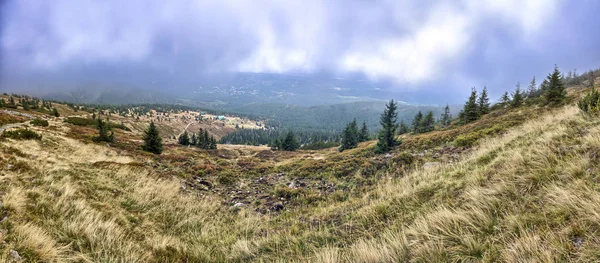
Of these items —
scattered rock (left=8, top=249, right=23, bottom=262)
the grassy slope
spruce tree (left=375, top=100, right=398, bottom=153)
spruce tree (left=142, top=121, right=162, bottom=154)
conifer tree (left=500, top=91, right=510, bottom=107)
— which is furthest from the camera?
conifer tree (left=500, top=91, right=510, bottom=107)

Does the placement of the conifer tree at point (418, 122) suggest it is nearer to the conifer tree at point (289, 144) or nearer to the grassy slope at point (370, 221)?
the conifer tree at point (289, 144)

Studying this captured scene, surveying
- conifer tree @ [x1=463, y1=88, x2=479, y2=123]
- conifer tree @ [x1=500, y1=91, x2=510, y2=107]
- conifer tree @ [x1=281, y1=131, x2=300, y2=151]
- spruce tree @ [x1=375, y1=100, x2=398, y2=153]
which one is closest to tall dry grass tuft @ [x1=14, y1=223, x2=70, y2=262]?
spruce tree @ [x1=375, y1=100, x2=398, y2=153]

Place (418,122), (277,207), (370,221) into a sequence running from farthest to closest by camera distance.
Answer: (418,122) < (277,207) < (370,221)

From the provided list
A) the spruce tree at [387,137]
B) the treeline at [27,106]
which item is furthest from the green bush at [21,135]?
the treeline at [27,106]

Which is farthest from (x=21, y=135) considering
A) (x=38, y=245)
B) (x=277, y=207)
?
(x=277, y=207)

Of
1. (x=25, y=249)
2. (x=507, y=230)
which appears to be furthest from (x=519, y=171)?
(x=25, y=249)

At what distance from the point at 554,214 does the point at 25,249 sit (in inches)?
296

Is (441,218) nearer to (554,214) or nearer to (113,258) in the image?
(554,214)

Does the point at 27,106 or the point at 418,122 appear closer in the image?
the point at 418,122

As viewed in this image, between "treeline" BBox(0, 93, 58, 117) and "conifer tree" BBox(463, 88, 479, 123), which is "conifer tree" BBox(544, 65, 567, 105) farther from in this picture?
"treeline" BBox(0, 93, 58, 117)

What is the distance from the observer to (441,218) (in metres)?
3.86

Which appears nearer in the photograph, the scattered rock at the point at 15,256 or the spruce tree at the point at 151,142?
the scattered rock at the point at 15,256

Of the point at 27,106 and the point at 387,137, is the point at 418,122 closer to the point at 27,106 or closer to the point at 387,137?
the point at 387,137

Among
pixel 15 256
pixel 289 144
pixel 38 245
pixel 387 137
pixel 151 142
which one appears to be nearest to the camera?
pixel 15 256
